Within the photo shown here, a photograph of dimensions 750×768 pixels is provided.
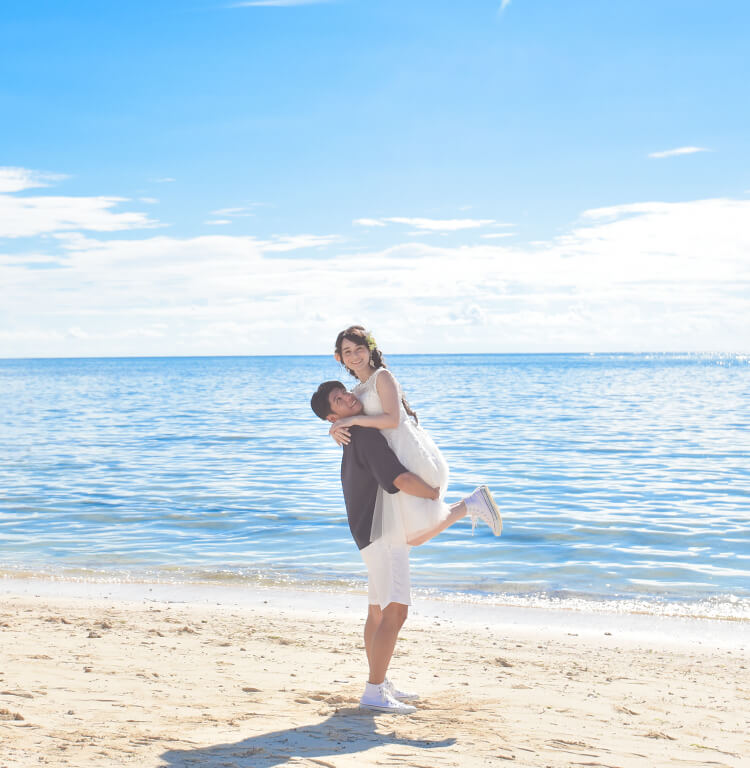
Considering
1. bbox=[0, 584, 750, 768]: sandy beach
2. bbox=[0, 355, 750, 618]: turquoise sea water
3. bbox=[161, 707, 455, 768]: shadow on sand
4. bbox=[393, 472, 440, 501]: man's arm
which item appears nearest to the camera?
bbox=[161, 707, 455, 768]: shadow on sand

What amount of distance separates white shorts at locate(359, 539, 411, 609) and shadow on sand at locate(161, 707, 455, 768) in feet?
2.23

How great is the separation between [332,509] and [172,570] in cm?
385

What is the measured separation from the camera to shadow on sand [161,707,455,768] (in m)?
3.86

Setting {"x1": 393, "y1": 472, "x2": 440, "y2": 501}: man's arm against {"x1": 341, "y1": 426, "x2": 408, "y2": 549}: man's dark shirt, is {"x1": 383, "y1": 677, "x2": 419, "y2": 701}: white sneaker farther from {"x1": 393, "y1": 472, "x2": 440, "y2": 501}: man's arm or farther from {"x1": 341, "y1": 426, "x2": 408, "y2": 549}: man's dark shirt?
{"x1": 393, "y1": 472, "x2": 440, "y2": 501}: man's arm

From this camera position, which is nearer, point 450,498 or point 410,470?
point 410,470

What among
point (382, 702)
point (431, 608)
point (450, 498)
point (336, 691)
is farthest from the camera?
point (450, 498)

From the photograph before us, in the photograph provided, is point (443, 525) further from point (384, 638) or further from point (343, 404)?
point (343, 404)

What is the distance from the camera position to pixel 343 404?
4.64m

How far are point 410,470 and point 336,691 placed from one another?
1705mm

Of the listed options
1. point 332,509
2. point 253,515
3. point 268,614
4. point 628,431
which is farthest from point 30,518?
point 628,431

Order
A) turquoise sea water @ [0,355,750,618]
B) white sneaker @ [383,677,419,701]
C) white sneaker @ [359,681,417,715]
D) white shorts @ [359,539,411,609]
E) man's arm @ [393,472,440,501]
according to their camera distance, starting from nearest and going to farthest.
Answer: man's arm @ [393,472,440,501]
white shorts @ [359,539,411,609]
white sneaker @ [359,681,417,715]
white sneaker @ [383,677,419,701]
turquoise sea water @ [0,355,750,618]

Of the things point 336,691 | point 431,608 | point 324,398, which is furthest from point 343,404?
point 431,608

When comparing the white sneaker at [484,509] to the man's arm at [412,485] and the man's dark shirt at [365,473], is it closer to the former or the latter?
the man's arm at [412,485]

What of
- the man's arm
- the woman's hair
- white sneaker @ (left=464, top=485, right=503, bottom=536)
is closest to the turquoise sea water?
white sneaker @ (left=464, top=485, right=503, bottom=536)
